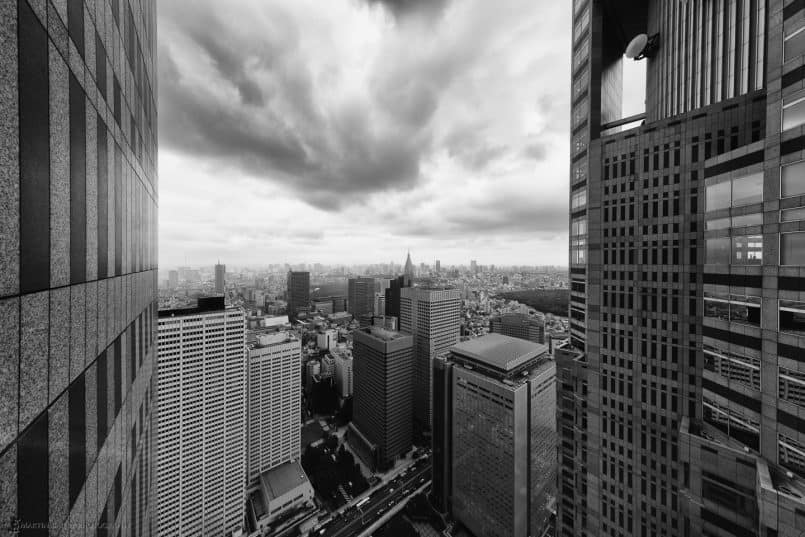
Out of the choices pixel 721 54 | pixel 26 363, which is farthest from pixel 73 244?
pixel 721 54

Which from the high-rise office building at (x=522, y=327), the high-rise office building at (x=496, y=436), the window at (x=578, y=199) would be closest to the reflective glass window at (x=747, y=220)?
the window at (x=578, y=199)

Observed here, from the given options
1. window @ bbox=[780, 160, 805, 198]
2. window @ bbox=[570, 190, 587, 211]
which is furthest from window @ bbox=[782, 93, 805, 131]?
window @ bbox=[570, 190, 587, 211]

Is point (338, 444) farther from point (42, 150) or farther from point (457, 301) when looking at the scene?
point (42, 150)

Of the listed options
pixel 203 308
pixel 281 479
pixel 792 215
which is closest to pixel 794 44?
pixel 792 215

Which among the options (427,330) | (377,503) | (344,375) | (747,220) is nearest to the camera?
(747,220)

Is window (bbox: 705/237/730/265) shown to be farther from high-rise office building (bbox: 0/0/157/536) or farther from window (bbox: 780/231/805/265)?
high-rise office building (bbox: 0/0/157/536)

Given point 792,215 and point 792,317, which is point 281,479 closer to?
point 792,317

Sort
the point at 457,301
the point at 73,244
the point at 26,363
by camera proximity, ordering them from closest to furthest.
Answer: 1. the point at 26,363
2. the point at 73,244
3. the point at 457,301
